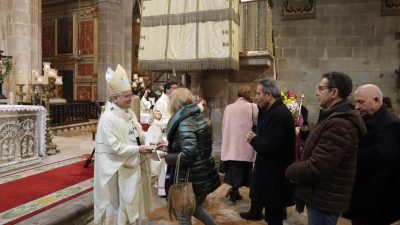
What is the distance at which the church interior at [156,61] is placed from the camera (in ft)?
14.4

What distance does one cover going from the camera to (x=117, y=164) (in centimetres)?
282

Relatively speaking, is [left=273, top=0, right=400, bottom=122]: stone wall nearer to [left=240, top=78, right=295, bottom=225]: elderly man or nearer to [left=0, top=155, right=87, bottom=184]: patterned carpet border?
[left=0, top=155, right=87, bottom=184]: patterned carpet border

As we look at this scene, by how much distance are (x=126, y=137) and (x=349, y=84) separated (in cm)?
178

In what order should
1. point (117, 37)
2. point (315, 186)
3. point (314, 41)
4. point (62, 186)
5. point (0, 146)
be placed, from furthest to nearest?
point (117, 37), point (314, 41), point (0, 146), point (62, 186), point (315, 186)

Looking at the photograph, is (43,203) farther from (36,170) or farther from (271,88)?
(271,88)

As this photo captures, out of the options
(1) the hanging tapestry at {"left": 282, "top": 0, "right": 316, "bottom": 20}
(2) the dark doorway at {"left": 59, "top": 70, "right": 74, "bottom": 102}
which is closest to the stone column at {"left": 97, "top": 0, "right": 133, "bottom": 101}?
(2) the dark doorway at {"left": 59, "top": 70, "right": 74, "bottom": 102}

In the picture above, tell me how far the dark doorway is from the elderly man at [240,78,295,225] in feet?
48.7

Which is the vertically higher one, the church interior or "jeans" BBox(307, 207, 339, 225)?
the church interior

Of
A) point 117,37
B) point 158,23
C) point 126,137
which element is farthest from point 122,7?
point 126,137

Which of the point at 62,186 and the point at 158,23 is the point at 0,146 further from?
the point at 158,23

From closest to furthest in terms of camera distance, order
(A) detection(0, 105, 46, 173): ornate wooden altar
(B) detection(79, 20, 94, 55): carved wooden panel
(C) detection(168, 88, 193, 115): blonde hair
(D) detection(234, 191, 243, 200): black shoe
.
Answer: (C) detection(168, 88, 193, 115): blonde hair → (D) detection(234, 191, 243, 200): black shoe → (A) detection(0, 105, 46, 173): ornate wooden altar → (B) detection(79, 20, 94, 55): carved wooden panel

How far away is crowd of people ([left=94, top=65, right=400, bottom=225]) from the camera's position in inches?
84.3

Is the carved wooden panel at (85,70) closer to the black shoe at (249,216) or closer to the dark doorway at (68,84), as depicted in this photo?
the dark doorway at (68,84)

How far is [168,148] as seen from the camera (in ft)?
8.84
